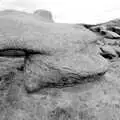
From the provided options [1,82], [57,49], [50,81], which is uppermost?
[57,49]

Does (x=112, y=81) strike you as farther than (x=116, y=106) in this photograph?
Yes

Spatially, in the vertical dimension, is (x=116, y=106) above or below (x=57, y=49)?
below

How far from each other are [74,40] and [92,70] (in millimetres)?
930

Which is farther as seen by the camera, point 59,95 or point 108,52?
point 108,52

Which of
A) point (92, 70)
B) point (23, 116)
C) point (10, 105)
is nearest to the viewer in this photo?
point (23, 116)

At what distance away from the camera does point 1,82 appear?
3748 mm

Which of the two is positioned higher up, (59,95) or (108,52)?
(59,95)

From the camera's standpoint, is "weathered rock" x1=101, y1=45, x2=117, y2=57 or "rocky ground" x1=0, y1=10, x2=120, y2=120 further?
"weathered rock" x1=101, y1=45, x2=117, y2=57

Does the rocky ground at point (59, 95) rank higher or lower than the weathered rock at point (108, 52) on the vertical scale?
higher

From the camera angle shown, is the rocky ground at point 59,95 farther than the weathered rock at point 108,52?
No

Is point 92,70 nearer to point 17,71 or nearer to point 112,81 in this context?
point 112,81

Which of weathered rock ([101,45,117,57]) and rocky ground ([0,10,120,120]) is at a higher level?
rocky ground ([0,10,120,120])

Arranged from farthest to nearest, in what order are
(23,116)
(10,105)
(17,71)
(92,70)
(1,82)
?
(17,71) → (1,82) → (92,70) → (10,105) → (23,116)

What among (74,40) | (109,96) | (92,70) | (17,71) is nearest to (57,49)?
(74,40)
